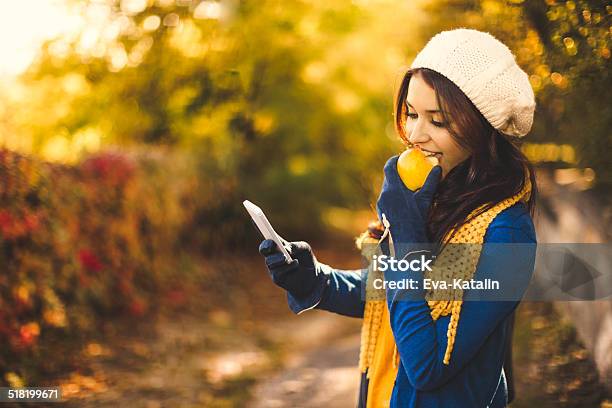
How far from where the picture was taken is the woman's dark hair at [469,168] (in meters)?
1.78

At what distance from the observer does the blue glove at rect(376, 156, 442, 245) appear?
171 cm

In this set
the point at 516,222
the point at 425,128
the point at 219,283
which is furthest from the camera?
the point at 219,283

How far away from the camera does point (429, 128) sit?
1812 millimetres

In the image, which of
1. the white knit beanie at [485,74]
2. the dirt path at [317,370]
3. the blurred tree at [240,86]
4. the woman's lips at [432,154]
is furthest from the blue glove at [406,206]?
the blurred tree at [240,86]

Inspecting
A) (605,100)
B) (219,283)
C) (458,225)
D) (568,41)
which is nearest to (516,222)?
(458,225)

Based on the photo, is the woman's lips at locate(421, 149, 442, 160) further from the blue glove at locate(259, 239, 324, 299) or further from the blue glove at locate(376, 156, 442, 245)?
the blue glove at locate(259, 239, 324, 299)

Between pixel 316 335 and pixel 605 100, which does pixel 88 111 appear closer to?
pixel 316 335


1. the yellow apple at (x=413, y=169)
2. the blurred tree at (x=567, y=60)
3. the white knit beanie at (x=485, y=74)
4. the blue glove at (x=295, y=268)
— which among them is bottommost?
the blue glove at (x=295, y=268)

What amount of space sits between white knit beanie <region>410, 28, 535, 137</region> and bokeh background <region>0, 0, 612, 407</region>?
2.05 feet

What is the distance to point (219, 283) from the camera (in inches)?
348

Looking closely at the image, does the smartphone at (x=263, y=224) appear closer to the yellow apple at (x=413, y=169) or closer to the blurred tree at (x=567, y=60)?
the yellow apple at (x=413, y=169)

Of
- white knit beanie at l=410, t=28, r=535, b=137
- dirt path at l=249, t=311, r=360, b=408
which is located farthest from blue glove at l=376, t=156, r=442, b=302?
dirt path at l=249, t=311, r=360, b=408

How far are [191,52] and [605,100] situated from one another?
6.35 meters

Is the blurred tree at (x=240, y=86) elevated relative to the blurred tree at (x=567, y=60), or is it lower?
elevated
